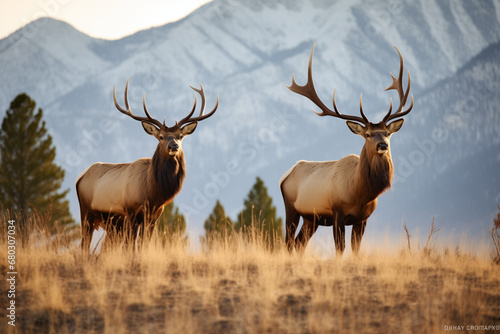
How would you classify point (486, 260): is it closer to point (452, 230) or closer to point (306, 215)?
point (452, 230)

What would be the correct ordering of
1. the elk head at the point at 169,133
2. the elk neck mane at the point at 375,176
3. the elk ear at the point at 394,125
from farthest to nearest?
the elk ear at the point at 394,125 → the elk head at the point at 169,133 → the elk neck mane at the point at 375,176

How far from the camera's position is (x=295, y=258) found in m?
9.54

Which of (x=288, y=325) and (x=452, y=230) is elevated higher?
(x=452, y=230)

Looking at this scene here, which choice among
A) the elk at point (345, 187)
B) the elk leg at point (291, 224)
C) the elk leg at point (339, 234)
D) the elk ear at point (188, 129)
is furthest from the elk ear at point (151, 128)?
the elk leg at point (339, 234)

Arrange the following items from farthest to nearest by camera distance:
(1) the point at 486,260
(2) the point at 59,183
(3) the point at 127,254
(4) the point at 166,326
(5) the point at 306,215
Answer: (2) the point at 59,183 → (5) the point at 306,215 → (1) the point at 486,260 → (3) the point at 127,254 → (4) the point at 166,326

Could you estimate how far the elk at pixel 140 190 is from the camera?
10656mm

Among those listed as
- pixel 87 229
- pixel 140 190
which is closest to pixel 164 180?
pixel 140 190

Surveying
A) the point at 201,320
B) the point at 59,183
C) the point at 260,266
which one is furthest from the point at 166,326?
the point at 59,183

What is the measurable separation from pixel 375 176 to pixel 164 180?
11.6ft

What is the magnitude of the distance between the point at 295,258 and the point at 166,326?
3.20 meters

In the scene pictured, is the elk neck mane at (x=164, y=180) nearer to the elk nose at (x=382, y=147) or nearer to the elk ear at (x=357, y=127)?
the elk ear at (x=357, y=127)

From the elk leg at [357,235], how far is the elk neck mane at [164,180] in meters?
3.11

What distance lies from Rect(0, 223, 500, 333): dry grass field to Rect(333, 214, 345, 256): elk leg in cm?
78

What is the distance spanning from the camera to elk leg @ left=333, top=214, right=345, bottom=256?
10273mm
